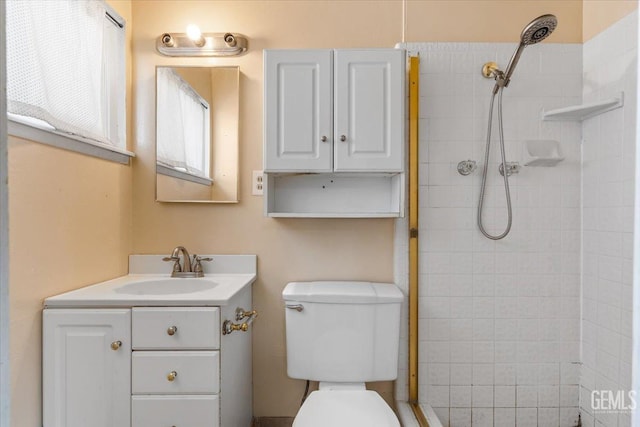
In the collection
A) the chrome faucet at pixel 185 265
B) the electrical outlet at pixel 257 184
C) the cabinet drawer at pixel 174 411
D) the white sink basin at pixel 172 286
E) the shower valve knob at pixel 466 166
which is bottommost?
the cabinet drawer at pixel 174 411

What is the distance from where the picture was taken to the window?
119 centimetres

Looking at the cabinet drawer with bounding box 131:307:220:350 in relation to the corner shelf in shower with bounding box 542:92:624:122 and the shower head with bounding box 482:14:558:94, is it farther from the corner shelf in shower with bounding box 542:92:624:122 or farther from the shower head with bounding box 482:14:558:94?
the corner shelf in shower with bounding box 542:92:624:122

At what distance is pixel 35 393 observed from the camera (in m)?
1.29

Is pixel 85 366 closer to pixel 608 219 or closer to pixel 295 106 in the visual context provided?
pixel 295 106

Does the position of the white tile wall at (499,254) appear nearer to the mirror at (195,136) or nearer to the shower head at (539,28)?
the shower head at (539,28)

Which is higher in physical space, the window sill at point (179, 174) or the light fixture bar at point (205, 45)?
the light fixture bar at point (205, 45)

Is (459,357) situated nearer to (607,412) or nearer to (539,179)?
(607,412)

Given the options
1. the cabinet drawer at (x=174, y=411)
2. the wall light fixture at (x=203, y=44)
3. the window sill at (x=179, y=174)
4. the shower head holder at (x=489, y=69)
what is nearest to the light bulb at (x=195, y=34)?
the wall light fixture at (x=203, y=44)

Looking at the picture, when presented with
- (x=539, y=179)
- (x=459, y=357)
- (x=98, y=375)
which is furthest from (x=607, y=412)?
(x=98, y=375)

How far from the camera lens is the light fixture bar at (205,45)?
1821mm

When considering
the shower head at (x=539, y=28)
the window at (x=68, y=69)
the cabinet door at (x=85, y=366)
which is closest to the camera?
the window at (x=68, y=69)

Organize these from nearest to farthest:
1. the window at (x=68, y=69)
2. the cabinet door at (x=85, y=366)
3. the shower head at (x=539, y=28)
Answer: the window at (x=68, y=69) → the cabinet door at (x=85, y=366) → the shower head at (x=539, y=28)

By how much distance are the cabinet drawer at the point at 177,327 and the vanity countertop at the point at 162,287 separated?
26 mm

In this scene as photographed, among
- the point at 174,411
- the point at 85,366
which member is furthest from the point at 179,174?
the point at 174,411
